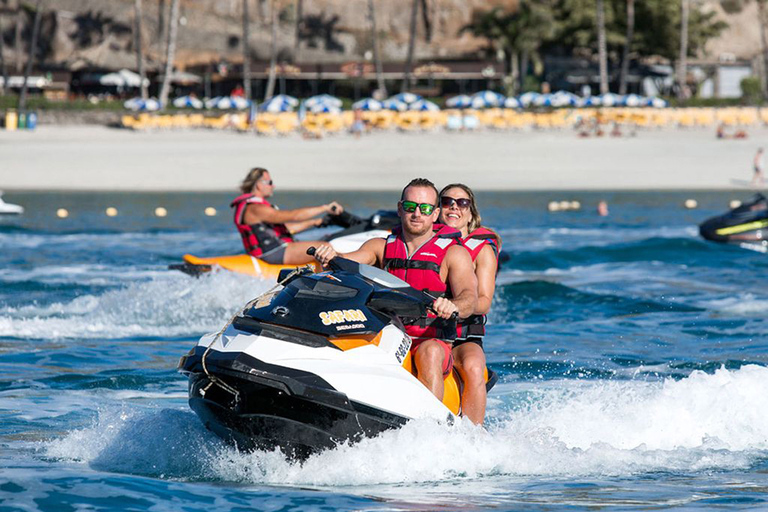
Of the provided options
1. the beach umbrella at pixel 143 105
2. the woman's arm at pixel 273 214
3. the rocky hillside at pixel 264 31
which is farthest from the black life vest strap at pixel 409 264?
the rocky hillside at pixel 264 31

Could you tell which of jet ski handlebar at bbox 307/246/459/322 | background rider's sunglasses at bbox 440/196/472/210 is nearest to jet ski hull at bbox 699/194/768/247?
background rider's sunglasses at bbox 440/196/472/210

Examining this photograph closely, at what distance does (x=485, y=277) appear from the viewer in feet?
21.7

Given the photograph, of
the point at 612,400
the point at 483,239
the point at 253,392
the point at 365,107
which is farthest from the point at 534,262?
the point at 365,107

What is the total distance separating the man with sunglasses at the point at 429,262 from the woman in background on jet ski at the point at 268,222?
5.65 meters

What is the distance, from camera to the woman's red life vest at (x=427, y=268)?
632cm

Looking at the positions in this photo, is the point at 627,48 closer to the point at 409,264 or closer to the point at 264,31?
the point at 264,31

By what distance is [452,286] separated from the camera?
20.8 feet

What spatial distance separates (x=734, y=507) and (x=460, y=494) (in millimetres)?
1358

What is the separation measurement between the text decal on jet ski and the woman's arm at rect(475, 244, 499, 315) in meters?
0.89

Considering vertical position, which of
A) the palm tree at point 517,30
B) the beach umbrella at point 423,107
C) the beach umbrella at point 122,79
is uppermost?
the palm tree at point 517,30

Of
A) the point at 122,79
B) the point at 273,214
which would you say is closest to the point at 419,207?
the point at 273,214

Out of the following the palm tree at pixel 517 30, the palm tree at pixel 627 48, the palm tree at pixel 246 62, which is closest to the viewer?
the palm tree at pixel 246 62

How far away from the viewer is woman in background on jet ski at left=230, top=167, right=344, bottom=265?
12.3 meters

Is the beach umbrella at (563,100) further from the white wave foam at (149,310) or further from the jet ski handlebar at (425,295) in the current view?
the jet ski handlebar at (425,295)
